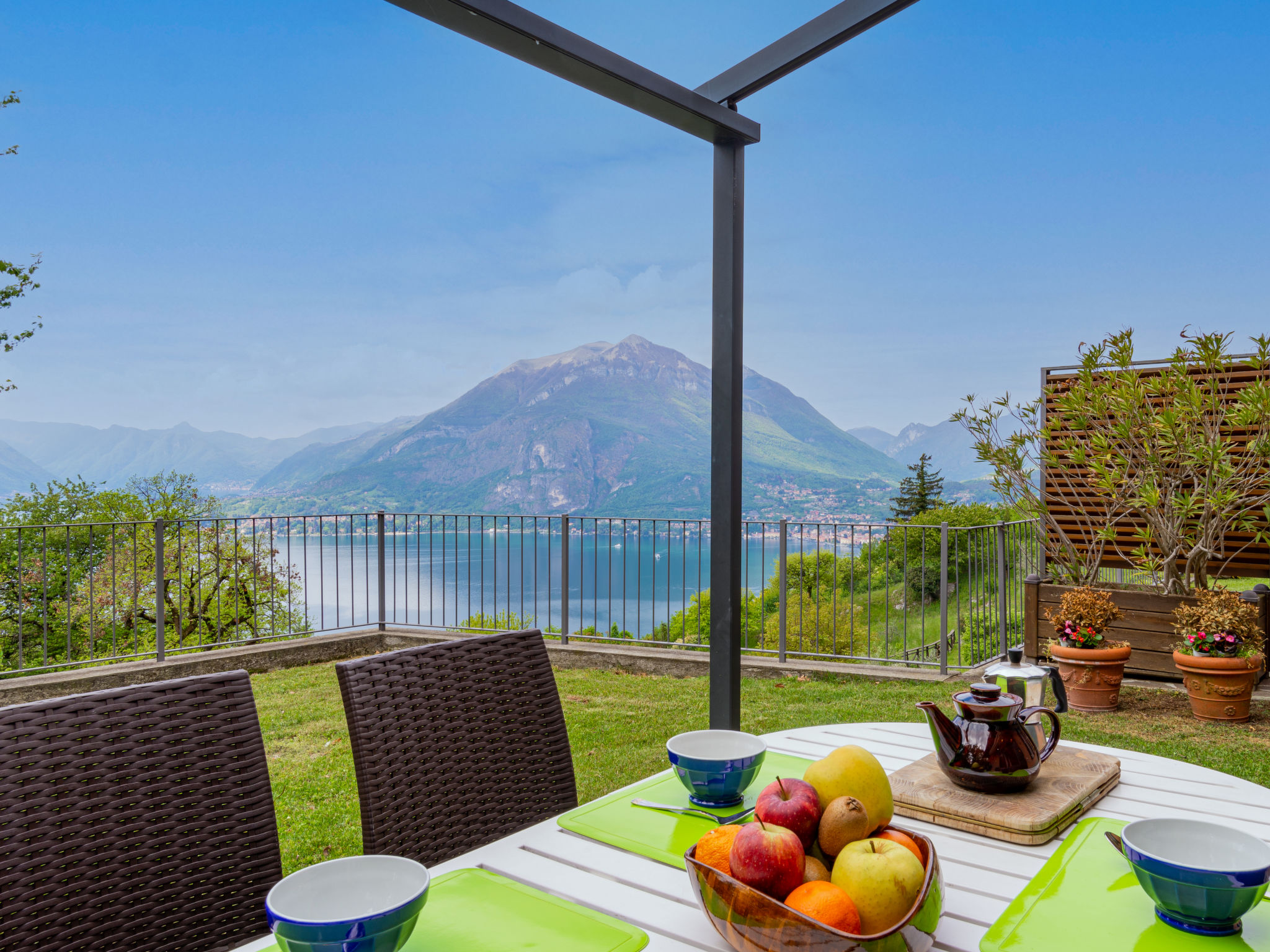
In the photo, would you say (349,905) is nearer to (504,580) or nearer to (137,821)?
(137,821)

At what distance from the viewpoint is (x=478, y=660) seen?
1.39 meters

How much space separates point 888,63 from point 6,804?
1463 inches

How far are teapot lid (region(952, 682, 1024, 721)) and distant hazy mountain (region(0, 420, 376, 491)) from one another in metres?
31.3

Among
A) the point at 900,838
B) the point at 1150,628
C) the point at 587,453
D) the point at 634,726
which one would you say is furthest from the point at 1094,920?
the point at 587,453

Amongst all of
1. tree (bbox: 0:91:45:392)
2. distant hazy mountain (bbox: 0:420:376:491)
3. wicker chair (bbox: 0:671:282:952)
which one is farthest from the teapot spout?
distant hazy mountain (bbox: 0:420:376:491)

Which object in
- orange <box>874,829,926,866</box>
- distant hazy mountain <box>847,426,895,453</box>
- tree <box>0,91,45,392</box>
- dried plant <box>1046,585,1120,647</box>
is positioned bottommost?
dried plant <box>1046,585,1120,647</box>

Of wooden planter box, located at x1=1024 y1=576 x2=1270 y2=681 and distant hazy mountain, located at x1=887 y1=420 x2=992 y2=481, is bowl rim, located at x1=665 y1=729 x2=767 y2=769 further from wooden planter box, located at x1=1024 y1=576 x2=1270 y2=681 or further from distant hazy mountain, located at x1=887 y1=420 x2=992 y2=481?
distant hazy mountain, located at x1=887 y1=420 x2=992 y2=481

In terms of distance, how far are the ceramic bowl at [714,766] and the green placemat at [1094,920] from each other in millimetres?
356

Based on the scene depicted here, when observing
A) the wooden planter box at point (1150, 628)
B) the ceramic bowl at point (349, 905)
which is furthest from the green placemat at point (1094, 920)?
the wooden planter box at point (1150, 628)

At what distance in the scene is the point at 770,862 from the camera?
0.65 metres

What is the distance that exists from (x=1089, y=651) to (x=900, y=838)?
4.20 metres

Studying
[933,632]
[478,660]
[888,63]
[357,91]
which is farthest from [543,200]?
[478,660]

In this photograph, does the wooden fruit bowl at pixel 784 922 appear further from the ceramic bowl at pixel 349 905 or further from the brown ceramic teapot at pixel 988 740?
the brown ceramic teapot at pixel 988 740

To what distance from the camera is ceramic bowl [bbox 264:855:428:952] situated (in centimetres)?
65
